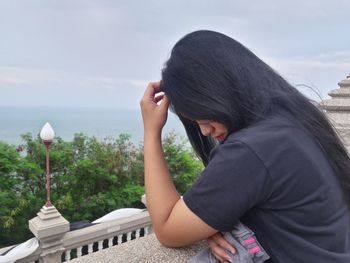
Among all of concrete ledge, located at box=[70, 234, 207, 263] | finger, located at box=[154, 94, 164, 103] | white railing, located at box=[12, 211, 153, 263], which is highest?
finger, located at box=[154, 94, 164, 103]

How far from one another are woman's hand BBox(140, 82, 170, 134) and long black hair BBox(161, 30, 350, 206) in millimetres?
162

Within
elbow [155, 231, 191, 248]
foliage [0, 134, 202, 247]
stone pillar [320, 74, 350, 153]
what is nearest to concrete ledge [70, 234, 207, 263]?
elbow [155, 231, 191, 248]

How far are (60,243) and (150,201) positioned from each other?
3.30 metres

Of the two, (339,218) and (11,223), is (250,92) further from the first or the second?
(11,223)

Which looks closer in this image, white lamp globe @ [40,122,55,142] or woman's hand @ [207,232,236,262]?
Answer: woman's hand @ [207,232,236,262]

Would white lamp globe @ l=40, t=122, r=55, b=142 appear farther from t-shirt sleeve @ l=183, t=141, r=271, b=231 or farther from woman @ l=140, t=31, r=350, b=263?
t-shirt sleeve @ l=183, t=141, r=271, b=231

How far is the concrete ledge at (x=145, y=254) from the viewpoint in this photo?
1192 millimetres

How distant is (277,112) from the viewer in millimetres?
1042

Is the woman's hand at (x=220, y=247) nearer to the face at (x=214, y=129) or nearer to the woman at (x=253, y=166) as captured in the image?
the woman at (x=253, y=166)

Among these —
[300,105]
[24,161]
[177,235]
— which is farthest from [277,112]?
[24,161]

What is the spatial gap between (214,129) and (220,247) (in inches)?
14.3

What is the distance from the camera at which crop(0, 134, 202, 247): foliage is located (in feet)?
17.9

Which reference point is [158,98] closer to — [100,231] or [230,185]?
[230,185]

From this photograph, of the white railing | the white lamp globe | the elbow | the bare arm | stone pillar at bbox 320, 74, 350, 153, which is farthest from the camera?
the white railing
